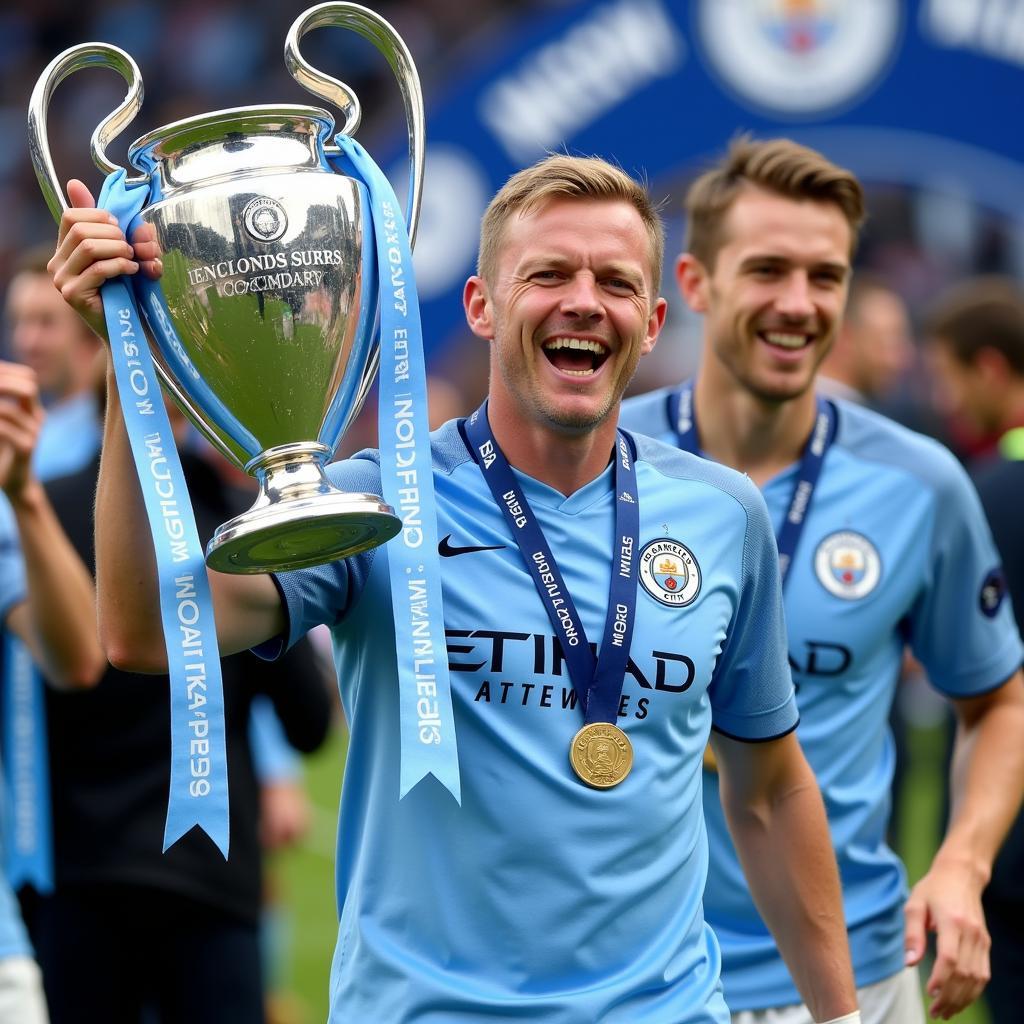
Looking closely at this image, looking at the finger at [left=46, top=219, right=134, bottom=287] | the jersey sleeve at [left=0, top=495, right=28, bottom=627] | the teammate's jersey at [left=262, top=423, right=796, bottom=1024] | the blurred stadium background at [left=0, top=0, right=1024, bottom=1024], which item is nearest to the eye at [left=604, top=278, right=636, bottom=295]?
the teammate's jersey at [left=262, top=423, right=796, bottom=1024]

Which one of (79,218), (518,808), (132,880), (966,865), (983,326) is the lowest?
(132,880)

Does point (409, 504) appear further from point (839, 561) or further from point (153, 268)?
point (839, 561)

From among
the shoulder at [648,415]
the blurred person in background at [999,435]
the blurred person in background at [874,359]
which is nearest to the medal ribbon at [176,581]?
the shoulder at [648,415]

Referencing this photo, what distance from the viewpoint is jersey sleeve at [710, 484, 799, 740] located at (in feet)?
9.87

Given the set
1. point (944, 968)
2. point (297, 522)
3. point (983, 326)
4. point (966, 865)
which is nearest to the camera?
point (297, 522)

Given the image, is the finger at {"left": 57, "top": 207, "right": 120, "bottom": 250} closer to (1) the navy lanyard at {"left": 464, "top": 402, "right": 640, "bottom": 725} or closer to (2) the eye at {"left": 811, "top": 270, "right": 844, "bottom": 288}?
(1) the navy lanyard at {"left": 464, "top": 402, "right": 640, "bottom": 725}

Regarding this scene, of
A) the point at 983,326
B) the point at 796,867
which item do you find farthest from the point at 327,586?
the point at 983,326

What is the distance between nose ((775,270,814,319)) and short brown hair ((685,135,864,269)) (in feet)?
0.62

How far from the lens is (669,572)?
287 centimetres

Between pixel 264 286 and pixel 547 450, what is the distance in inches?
23.4

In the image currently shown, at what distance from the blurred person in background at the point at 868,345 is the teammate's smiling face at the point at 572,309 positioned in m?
4.79

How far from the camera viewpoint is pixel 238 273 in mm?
2484

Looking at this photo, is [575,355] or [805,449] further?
[805,449]

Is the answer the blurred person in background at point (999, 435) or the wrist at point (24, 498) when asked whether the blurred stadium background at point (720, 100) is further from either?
the wrist at point (24, 498)
